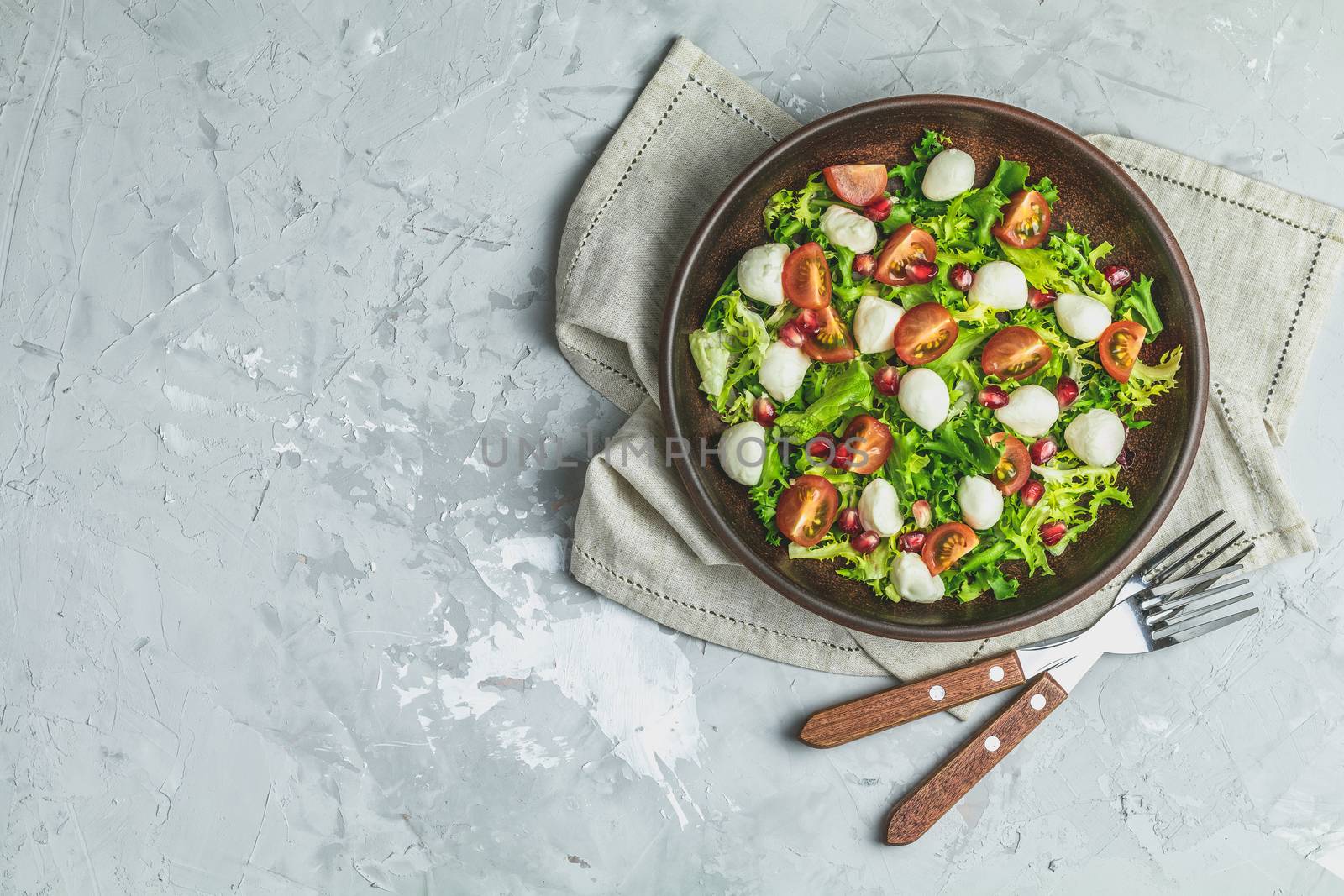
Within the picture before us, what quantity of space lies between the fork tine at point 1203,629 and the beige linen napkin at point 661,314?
12 centimetres

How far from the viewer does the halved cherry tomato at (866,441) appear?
1.59 meters

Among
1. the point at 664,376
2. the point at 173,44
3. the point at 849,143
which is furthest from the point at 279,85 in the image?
the point at 849,143

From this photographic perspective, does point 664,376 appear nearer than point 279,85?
Yes

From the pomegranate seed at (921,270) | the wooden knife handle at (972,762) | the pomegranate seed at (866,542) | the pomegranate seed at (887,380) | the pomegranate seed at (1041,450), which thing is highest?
the pomegranate seed at (921,270)

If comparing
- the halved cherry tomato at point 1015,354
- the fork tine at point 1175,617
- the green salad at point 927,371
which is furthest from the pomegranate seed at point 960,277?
the fork tine at point 1175,617

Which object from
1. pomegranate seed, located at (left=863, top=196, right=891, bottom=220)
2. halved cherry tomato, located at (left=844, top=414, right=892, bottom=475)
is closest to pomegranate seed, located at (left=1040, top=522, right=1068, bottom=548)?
halved cherry tomato, located at (left=844, top=414, right=892, bottom=475)

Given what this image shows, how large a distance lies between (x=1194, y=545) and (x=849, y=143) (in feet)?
3.56

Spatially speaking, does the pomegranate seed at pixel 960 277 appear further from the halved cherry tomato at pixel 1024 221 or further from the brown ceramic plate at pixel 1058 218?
the brown ceramic plate at pixel 1058 218

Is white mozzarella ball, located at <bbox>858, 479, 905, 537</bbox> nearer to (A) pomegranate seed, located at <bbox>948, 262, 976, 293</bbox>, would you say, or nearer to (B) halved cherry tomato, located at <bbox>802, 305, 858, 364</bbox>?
(B) halved cherry tomato, located at <bbox>802, 305, 858, 364</bbox>

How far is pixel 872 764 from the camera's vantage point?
6.03ft

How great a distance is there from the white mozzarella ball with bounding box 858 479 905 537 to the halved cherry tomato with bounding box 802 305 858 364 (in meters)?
0.25

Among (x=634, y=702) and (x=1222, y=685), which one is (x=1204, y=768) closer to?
(x=1222, y=685)

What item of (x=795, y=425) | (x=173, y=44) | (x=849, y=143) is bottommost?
(x=795, y=425)

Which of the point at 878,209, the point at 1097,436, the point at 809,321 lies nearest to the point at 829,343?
the point at 809,321
